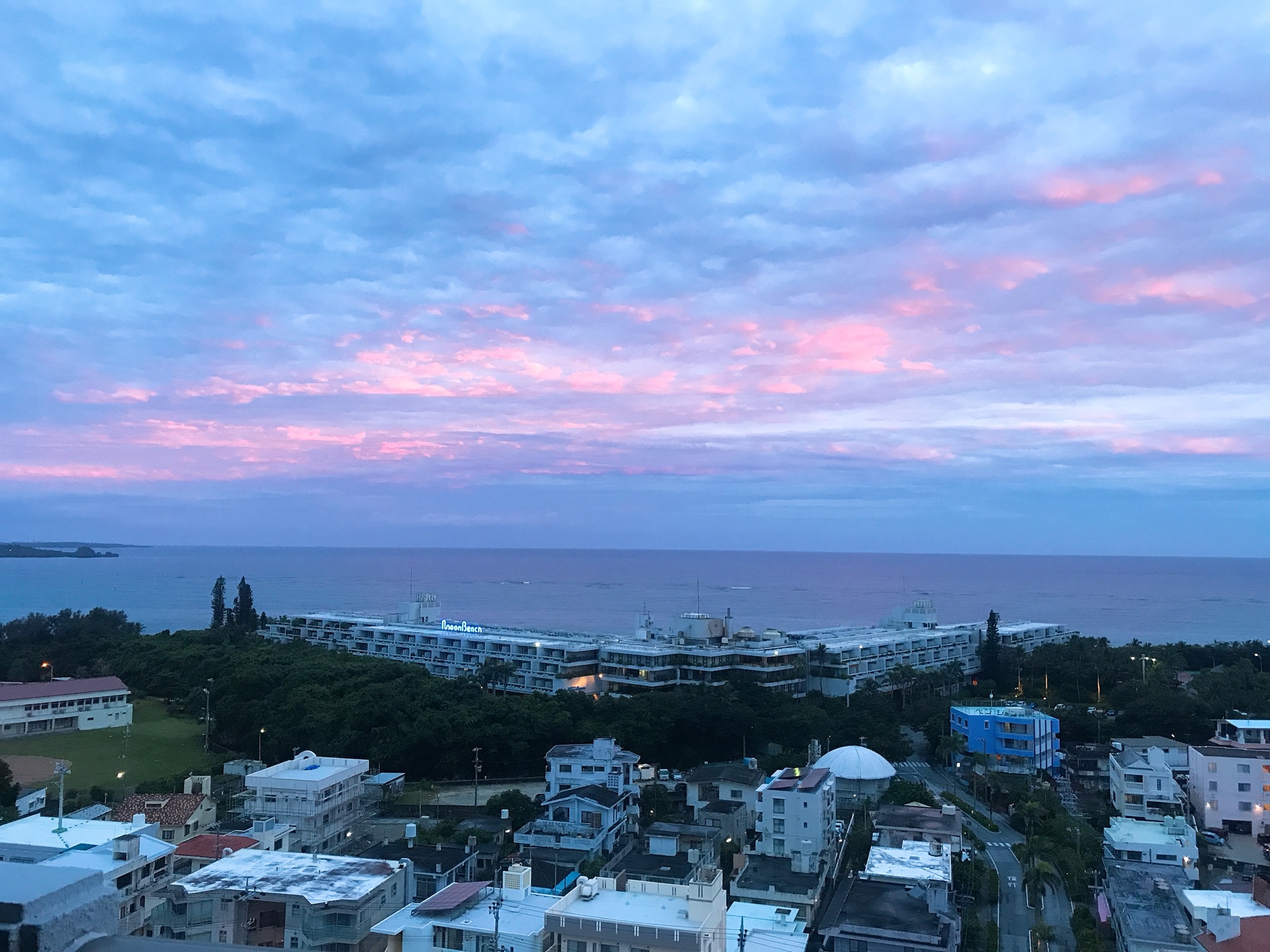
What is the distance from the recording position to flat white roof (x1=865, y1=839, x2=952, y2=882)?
20.3 m

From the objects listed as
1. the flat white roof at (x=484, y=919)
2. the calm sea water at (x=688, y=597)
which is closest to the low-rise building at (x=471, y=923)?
the flat white roof at (x=484, y=919)

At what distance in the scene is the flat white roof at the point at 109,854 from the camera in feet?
55.3

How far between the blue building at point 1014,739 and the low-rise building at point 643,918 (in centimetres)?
2185

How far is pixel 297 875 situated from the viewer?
18.1 meters

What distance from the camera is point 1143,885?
21422 mm

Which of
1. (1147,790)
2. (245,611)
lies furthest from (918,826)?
(245,611)

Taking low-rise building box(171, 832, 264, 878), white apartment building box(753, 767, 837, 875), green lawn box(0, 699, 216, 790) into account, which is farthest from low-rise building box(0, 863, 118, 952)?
green lawn box(0, 699, 216, 790)

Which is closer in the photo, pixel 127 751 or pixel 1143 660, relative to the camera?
pixel 127 751

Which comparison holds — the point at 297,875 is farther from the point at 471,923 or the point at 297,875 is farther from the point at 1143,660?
the point at 1143,660

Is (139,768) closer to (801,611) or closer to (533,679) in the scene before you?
(533,679)

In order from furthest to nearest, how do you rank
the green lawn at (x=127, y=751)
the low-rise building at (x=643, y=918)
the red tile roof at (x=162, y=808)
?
the green lawn at (x=127, y=751), the red tile roof at (x=162, y=808), the low-rise building at (x=643, y=918)

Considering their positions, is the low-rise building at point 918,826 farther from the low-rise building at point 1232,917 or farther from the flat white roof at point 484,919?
the flat white roof at point 484,919

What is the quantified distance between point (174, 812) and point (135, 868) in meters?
4.54

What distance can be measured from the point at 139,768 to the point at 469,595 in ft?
339
